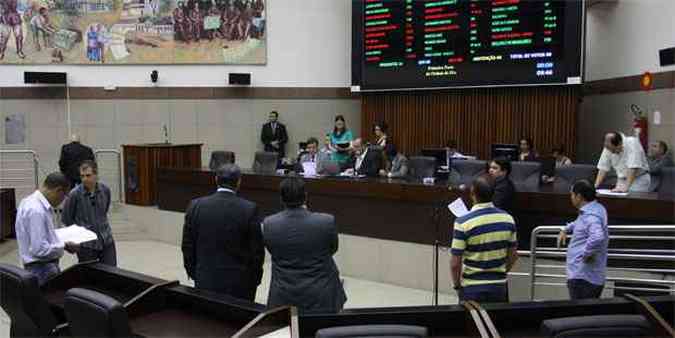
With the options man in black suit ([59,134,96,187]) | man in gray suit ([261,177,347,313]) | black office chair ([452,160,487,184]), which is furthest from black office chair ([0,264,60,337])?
man in black suit ([59,134,96,187])

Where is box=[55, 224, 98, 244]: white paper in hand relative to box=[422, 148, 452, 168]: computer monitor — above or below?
below

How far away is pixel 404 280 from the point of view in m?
7.66

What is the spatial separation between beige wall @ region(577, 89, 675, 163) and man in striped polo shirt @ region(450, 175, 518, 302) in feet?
20.4

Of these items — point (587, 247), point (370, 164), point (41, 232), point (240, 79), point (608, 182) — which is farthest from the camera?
point (240, 79)

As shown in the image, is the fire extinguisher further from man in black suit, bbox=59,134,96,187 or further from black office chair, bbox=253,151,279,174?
man in black suit, bbox=59,134,96,187

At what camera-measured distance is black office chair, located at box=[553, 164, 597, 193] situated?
289 inches

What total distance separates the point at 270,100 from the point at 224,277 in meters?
10.3

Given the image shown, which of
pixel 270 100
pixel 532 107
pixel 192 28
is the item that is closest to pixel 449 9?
pixel 532 107

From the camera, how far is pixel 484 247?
4.26 meters

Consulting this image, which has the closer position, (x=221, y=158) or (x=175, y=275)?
(x=175, y=275)

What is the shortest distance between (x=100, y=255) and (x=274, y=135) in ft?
28.2

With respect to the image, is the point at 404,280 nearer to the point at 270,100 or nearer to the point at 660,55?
the point at 660,55

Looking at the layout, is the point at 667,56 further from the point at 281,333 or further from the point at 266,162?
the point at 281,333

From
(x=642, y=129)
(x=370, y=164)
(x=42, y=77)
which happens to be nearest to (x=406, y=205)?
(x=370, y=164)
